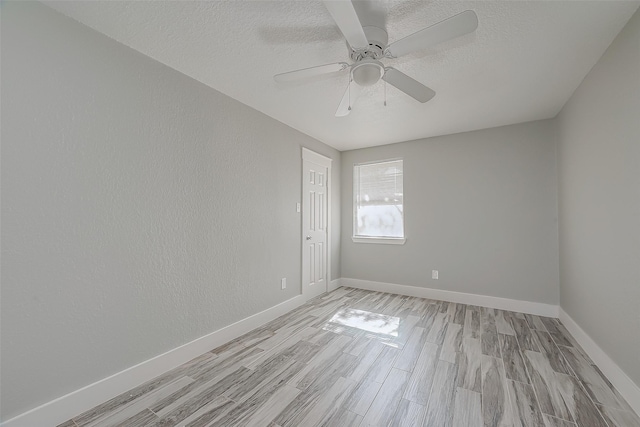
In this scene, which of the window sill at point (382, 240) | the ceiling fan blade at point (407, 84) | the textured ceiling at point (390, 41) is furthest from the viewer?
the window sill at point (382, 240)

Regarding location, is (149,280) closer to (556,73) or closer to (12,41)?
(12,41)

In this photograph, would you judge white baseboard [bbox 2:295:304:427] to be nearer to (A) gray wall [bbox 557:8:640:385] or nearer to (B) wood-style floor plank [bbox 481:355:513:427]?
(B) wood-style floor plank [bbox 481:355:513:427]

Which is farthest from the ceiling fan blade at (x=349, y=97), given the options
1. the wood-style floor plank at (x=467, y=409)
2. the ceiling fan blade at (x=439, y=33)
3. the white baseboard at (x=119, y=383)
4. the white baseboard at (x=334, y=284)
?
the white baseboard at (x=334, y=284)

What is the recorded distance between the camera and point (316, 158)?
12.9ft

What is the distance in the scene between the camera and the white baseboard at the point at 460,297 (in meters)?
3.16

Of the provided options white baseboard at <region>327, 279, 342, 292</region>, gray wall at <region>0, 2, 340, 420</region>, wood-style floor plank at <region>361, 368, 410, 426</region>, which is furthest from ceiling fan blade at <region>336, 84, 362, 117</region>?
white baseboard at <region>327, 279, 342, 292</region>

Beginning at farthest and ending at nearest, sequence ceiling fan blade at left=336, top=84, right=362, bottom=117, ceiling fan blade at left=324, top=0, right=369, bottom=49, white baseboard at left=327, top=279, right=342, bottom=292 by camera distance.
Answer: white baseboard at left=327, top=279, right=342, bottom=292, ceiling fan blade at left=336, top=84, right=362, bottom=117, ceiling fan blade at left=324, top=0, right=369, bottom=49

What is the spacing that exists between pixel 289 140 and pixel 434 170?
7.26 feet

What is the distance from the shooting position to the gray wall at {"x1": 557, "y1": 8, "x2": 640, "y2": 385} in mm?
1609

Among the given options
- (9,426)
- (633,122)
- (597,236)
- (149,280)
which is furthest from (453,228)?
(9,426)

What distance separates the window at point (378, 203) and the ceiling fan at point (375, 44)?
7.69 ft

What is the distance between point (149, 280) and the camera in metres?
1.95

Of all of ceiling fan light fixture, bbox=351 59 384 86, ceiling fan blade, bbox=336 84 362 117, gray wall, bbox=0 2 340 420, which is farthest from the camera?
ceiling fan blade, bbox=336 84 362 117

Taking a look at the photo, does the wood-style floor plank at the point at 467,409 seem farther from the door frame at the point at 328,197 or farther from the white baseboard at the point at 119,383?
the door frame at the point at 328,197
